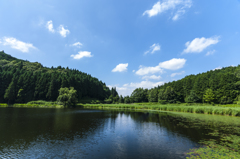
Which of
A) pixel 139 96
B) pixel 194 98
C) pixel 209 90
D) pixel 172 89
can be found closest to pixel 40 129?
pixel 209 90

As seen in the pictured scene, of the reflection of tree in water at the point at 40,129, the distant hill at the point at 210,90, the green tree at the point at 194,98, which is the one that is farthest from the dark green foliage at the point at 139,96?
the reflection of tree in water at the point at 40,129

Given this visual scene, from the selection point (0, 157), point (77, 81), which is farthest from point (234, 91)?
point (77, 81)

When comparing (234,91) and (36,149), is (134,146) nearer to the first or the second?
(36,149)

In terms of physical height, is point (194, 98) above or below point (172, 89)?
below

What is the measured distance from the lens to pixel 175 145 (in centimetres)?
1471

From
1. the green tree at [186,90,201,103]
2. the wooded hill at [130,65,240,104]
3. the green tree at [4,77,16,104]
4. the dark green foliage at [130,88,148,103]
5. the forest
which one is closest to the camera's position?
the wooded hill at [130,65,240,104]

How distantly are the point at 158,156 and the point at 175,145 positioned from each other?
14.1 feet

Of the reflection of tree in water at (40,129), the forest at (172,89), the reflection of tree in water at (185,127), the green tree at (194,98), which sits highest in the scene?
the forest at (172,89)

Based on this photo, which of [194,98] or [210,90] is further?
[194,98]

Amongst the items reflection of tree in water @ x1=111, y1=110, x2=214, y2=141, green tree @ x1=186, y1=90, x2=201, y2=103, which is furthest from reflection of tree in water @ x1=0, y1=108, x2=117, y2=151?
green tree @ x1=186, y1=90, x2=201, y2=103

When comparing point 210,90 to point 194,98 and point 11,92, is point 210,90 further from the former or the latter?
point 11,92

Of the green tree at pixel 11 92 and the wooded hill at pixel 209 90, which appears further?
the green tree at pixel 11 92

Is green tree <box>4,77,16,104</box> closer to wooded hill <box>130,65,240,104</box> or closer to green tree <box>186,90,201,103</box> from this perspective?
wooded hill <box>130,65,240,104</box>

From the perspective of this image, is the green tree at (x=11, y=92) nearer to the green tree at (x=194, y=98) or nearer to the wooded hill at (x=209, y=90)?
the wooded hill at (x=209, y=90)
